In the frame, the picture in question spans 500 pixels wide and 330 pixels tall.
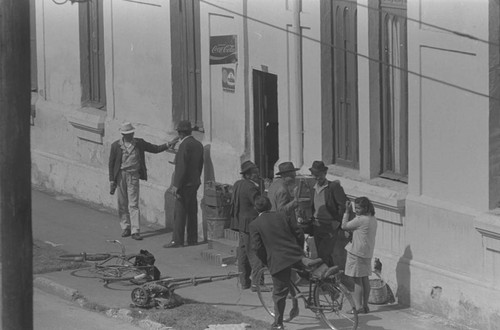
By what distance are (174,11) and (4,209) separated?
33.0 ft

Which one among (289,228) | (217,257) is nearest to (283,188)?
(289,228)

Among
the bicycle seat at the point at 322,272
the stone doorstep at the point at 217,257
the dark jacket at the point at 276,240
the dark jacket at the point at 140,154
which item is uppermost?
the dark jacket at the point at 140,154

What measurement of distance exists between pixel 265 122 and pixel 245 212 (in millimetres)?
2545

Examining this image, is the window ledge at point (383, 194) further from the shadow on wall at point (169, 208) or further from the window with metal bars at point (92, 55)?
the window with metal bars at point (92, 55)

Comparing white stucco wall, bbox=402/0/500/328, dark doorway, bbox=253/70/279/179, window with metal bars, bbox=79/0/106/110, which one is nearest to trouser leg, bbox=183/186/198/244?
dark doorway, bbox=253/70/279/179

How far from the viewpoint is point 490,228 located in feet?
41.5

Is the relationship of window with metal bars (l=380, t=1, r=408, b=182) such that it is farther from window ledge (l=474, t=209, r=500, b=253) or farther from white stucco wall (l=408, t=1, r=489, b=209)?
window ledge (l=474, t=209, r=500, b=253)

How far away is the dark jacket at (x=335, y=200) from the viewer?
14297mm

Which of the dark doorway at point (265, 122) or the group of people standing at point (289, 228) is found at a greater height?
the dark doorway at point (265, 122)

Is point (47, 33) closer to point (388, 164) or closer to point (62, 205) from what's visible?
point (62, 205)

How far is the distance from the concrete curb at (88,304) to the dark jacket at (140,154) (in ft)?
8.41

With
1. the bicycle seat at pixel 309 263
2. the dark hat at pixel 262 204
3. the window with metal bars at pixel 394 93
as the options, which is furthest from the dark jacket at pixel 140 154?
the bicycle seat at pixel 309 263

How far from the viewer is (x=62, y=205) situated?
20219 mm

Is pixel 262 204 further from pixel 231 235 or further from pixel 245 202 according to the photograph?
pixel 231 235
